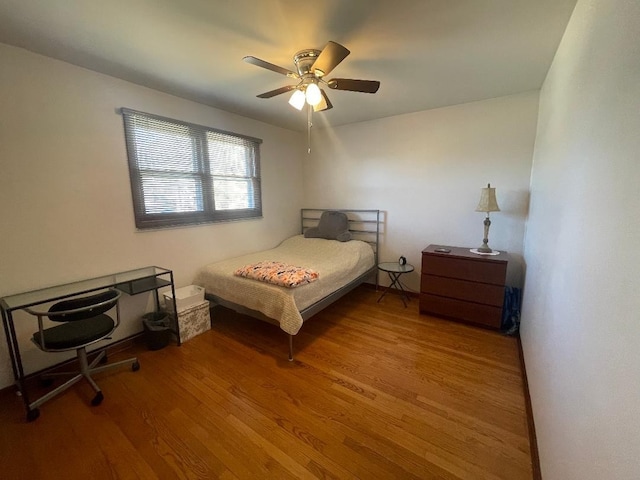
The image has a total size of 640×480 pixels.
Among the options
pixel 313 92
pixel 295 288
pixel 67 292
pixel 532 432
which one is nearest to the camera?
pixel 532 432

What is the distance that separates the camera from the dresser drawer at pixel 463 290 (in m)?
2.63

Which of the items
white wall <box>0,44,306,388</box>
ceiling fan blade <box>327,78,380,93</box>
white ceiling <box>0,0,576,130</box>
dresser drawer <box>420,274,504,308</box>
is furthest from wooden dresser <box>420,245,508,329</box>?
white wall <box>0,44,306,388</box>

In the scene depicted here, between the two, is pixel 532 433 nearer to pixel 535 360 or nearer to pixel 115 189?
pixel 535 360

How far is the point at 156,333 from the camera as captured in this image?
7.80 feet

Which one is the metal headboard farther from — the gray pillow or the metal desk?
the metal desk

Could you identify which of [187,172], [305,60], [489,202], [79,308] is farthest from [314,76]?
[79,308]

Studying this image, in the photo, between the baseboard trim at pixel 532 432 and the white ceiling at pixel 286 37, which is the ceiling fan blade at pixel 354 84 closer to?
the white ceiling at pixel 286 37

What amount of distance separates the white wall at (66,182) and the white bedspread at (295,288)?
1.94 ft

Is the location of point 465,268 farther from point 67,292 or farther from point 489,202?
point 67,292

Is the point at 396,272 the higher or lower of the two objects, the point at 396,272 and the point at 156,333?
the higher

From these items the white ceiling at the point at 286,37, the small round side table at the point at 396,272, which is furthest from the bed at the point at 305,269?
the white ceiling at the point at 286,37

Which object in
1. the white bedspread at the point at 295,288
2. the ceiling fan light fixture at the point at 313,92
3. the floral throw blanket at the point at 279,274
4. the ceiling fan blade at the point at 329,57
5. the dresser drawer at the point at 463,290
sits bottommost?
the dresser drawer at the point at 463,290

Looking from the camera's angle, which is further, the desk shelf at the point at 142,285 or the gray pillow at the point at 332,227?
the gray pillow at the point at 332,227

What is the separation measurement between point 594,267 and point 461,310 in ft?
6.81
